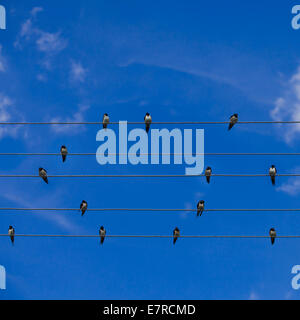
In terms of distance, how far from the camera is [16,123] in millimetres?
16266

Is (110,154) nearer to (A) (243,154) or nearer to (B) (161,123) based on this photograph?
(B) (161,123)

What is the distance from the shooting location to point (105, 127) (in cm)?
1962

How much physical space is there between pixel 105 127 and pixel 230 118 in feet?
12.9

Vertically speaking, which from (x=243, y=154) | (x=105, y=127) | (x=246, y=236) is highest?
(x=105, y=127)
